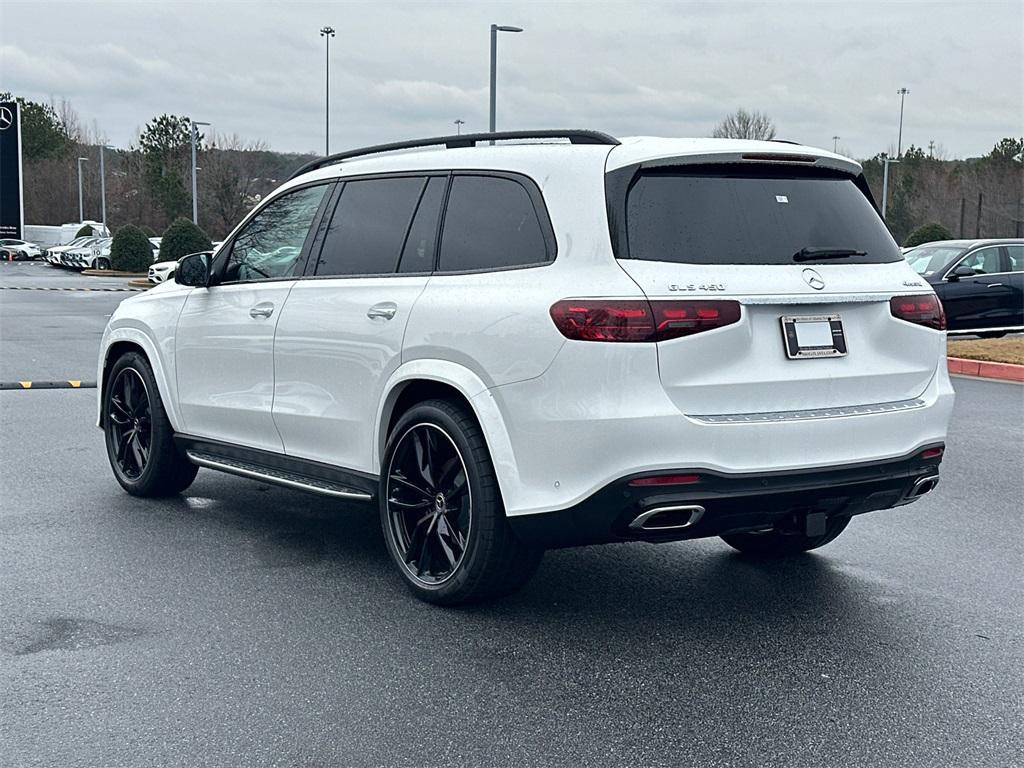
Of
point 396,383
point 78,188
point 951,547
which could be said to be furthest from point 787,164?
point 78,188

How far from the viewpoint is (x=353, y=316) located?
18.1 ft

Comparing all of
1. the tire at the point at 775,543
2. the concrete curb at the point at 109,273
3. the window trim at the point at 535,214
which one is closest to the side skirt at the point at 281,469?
the window trim at the point at 535,214

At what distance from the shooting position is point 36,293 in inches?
1351

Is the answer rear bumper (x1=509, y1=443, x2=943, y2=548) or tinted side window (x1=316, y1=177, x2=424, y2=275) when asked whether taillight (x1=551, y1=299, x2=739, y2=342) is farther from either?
tinted side window (x1=316, y1=177, x2=424, y2=275)

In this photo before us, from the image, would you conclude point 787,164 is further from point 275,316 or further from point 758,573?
point 275,316

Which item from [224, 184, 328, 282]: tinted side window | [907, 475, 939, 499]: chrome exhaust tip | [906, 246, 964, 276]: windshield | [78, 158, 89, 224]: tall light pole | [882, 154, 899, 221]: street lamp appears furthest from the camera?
[78, 158, 89, 224]: tall light pole

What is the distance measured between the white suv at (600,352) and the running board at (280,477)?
0.02 meters

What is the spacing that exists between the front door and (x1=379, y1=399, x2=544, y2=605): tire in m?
1.09

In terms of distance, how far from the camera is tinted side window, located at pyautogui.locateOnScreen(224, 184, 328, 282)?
20.4 feet

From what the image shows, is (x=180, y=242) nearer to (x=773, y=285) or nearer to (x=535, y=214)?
(x=535, y=214)

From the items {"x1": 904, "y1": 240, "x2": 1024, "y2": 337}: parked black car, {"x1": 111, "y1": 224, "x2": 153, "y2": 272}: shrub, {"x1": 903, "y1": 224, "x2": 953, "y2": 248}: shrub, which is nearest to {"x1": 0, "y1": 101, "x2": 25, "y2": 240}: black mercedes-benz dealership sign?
{"x1": 111, "y1": 224, "x2": 153, "y2": 272}: shrub

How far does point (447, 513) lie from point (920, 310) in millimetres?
2093

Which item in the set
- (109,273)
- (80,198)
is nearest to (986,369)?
(109,273)

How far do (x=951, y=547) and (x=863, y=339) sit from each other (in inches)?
79.2
